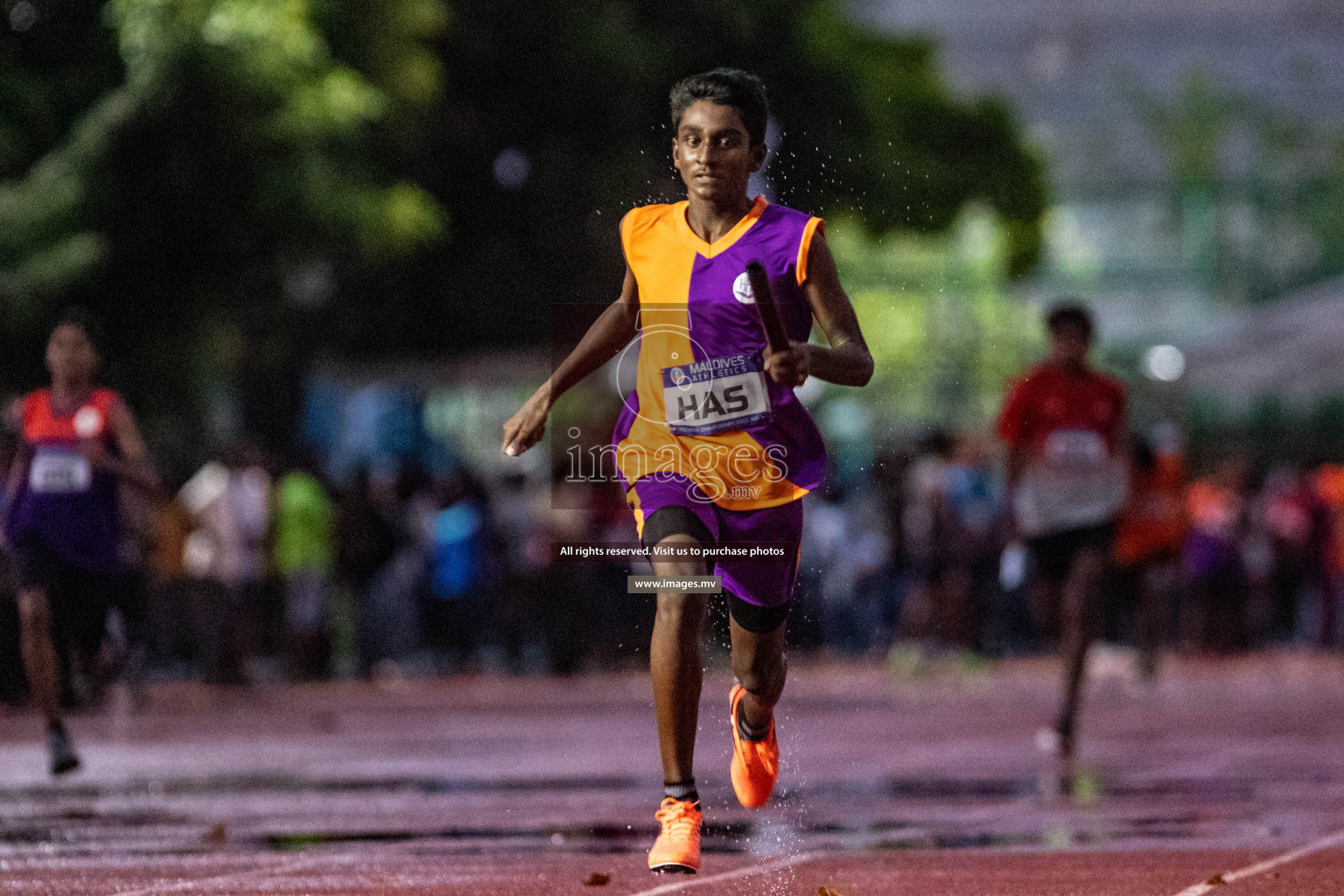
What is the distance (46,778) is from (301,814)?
7.94 feet

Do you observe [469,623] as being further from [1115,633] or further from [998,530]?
[1115,633]

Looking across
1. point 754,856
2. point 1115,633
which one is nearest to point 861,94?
point 1115,633

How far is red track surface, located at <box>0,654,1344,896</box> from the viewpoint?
273 inches

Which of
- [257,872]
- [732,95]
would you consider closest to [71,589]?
[257,872]

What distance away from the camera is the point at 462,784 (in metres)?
10.5

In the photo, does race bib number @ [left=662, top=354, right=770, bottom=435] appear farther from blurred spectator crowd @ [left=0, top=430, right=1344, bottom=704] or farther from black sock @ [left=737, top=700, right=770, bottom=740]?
blurred spectator crowd @ [left=0, top=430, right=1344, bottom=704]

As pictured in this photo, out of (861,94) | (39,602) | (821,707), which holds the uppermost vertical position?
(861,94)

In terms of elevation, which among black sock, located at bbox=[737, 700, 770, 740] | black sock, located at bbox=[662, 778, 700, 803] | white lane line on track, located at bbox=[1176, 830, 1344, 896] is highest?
black sock, located at bbox=[737, 700, 770, 740]

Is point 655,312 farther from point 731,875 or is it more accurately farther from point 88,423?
point 88,423

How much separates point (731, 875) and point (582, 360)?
1.65m

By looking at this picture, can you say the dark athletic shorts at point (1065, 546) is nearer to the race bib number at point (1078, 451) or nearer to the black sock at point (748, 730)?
the race bib number at point (1078, 451)

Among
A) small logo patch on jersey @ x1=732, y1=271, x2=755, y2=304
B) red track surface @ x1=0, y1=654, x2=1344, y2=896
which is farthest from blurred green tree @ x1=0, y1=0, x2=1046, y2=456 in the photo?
red track surface @ x1=0, y1=654, x2=1344, y2=896

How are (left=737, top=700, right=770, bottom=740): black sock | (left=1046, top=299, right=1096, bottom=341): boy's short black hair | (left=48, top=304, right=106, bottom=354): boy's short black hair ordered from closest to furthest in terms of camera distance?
(left=737, top=700, right=770, bottom=740): black sock, (left=48, top=304, right=106, bottom=354): boy's short black hair, (left=1046, top=299, right=1096, bottom=341): boy's short black hair

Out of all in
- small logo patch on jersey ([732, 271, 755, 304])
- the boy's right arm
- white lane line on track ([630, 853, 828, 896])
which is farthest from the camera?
white lane line on track ([630, 853, 828, 896])
